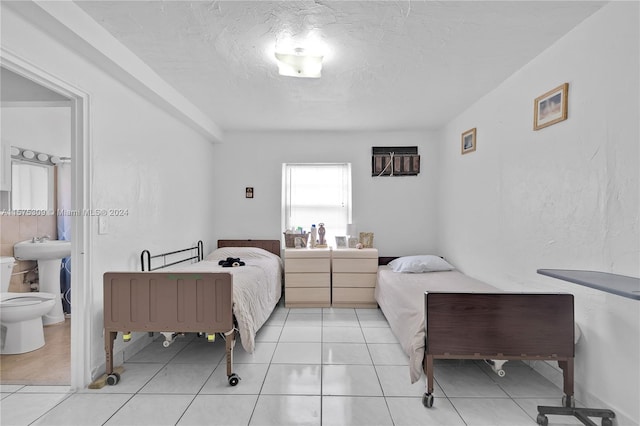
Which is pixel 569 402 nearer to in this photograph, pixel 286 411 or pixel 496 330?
pixel 496 330

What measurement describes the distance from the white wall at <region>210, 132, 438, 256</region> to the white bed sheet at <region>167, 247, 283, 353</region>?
585mm

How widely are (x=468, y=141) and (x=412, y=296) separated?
1.98 meters

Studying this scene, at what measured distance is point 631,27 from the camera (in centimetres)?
162

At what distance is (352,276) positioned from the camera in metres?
3.94

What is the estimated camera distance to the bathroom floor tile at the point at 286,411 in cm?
176

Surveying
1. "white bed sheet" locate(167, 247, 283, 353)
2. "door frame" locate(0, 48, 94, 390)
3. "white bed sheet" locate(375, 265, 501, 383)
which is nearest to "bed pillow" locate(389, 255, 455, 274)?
"white bed sheet" locate(375, 265, 501, 383)

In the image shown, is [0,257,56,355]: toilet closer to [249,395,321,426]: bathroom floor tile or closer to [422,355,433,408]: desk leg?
[249,395,321,426]: bathroom floor tile

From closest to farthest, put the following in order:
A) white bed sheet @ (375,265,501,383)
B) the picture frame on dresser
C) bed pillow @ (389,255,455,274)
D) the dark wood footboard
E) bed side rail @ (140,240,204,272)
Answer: the dark wood footboard
white bed sheet @ (375,265,501,383)
bed side rail @ (140,240,204,272)
bed pillow @ (389,255,455,274)
the picture frame on dresser

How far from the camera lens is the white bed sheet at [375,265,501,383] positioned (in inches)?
79.3

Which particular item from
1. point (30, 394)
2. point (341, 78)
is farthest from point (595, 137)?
point (30, 394)

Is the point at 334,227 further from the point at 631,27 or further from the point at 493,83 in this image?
the point at 631,27

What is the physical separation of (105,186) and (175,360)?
4.96 feet

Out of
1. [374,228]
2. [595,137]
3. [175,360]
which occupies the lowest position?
[175,360]

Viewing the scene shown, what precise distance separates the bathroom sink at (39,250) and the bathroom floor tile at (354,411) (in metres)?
3.06
